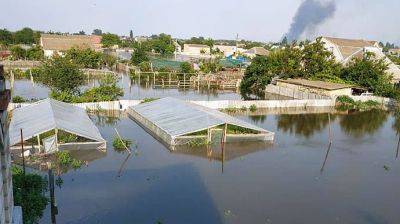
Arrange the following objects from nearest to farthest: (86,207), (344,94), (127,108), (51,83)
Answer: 1. (86,207)
2. (127,108)
3. (51,83)
4. (344,94)

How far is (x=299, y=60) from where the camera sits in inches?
1681

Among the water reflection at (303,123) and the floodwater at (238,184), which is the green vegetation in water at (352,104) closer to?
the water reflection at (303,123)

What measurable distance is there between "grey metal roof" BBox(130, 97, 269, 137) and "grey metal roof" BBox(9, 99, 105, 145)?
355cm

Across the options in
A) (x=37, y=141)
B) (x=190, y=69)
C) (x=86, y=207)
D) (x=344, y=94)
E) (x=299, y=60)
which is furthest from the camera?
(x=190, y=69)

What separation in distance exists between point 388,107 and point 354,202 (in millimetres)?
23104

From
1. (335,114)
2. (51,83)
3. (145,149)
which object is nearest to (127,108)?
(51,83)

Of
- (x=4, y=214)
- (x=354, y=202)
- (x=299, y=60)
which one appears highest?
(x=299, y=60)

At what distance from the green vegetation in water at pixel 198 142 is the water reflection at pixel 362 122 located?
383 inches

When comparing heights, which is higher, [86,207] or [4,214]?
[4,214]

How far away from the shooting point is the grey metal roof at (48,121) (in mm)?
17094

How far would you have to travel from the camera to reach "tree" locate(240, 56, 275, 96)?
136ft

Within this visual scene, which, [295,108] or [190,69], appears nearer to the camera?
[295,108]

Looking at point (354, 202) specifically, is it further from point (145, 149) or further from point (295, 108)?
point (295, 108)

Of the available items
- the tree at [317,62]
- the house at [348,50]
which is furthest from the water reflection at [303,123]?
the house at [348,50]
